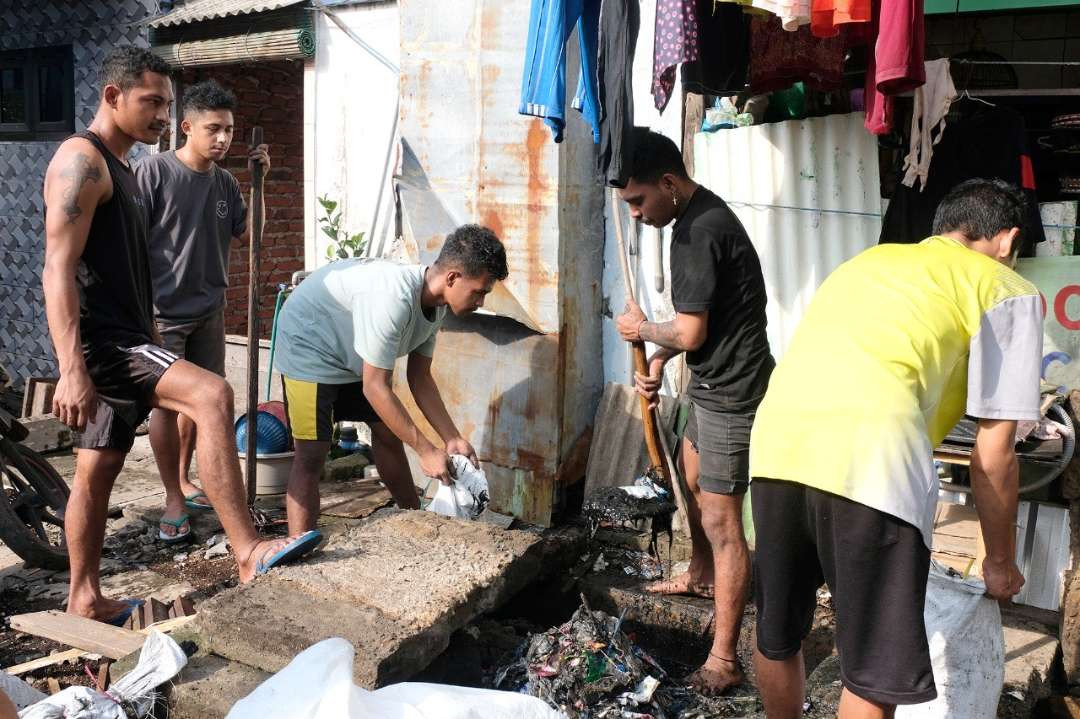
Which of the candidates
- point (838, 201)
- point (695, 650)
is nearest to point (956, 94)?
point (838, 201)

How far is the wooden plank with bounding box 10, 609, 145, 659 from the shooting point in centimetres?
389

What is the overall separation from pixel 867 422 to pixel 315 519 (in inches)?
127

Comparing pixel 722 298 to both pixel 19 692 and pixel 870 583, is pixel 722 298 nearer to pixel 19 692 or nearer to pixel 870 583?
pixel 870 583

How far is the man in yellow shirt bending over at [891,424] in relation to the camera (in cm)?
267

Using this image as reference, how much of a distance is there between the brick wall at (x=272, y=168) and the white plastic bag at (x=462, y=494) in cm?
454

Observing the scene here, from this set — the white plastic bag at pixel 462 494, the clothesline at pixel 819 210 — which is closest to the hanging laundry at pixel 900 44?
the clothesline at pixel 819 210

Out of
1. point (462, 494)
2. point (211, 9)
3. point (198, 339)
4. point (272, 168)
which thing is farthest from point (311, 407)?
point (272, 168)

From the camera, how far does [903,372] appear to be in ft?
8.82

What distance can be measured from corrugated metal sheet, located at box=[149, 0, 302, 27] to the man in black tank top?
315cm

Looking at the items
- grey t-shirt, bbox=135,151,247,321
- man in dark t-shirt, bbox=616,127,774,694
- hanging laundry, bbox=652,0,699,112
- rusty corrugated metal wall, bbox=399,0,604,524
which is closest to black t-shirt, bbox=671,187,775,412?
man in dark t-shirt, bbox=616,127,774,694

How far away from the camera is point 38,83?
9531mm

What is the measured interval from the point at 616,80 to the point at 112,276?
2.35 m

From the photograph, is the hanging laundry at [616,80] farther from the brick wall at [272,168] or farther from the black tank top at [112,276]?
the brick wall at [272,168]

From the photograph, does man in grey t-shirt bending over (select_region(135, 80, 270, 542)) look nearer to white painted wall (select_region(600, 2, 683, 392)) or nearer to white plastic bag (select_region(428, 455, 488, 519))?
white plastic bag (select_region(428, 455, 488, 519))
